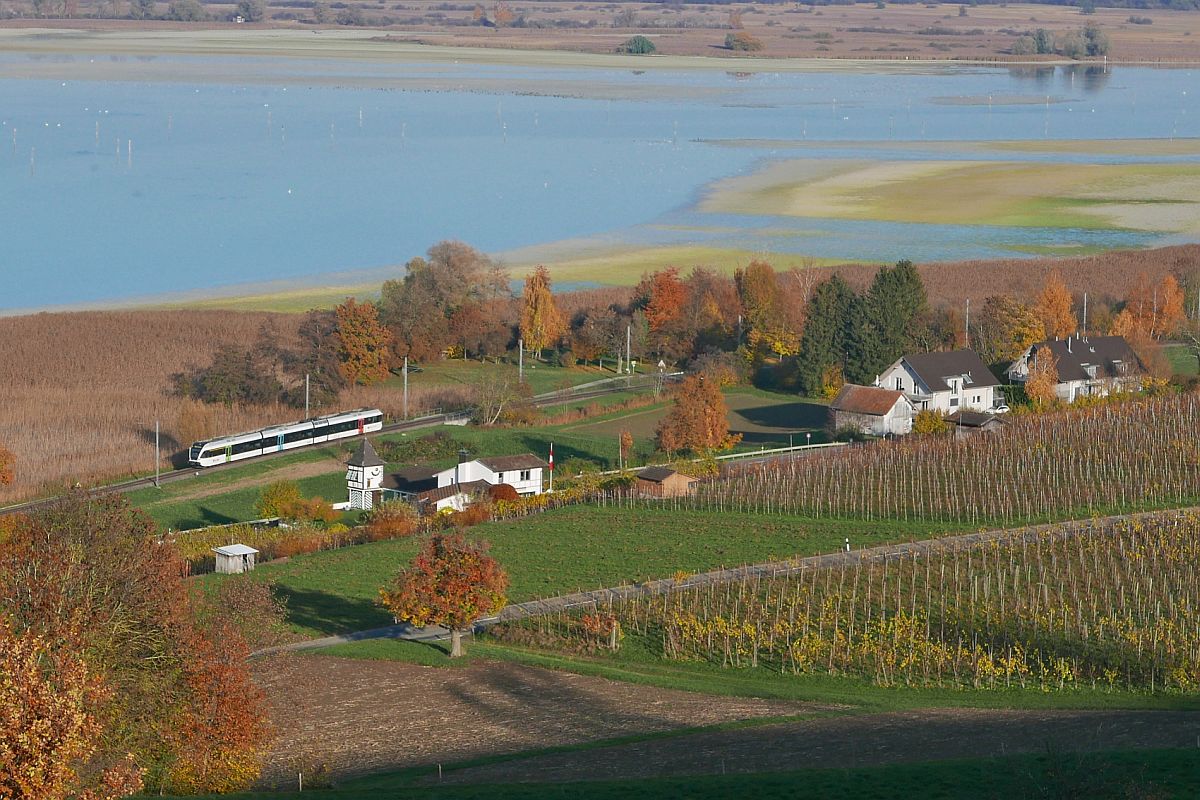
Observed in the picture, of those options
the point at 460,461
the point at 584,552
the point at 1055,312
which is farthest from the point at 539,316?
the point at 584,552

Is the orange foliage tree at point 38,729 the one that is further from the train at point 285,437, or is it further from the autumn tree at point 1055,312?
the autumn tree at point 1055,312

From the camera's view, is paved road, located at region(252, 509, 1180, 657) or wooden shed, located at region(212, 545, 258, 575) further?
wooden shed, located at region(212, 545, 258, 575)

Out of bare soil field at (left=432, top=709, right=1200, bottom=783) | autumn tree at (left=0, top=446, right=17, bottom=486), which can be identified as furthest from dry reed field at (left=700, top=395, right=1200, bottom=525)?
autumn tree at (left=0, top=446, right=17, bottom=486)

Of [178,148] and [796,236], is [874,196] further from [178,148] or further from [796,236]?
[178,148]

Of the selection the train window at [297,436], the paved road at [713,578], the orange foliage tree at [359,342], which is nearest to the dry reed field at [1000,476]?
the paved road at [713,578]

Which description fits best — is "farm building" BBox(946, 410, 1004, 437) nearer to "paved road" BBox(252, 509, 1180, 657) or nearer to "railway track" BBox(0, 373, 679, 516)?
"paved road" BBox(252, 509, 1180, 657)

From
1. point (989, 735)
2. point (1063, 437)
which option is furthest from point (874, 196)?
point (989, 735)

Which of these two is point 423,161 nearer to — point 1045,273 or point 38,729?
point 1045,273
